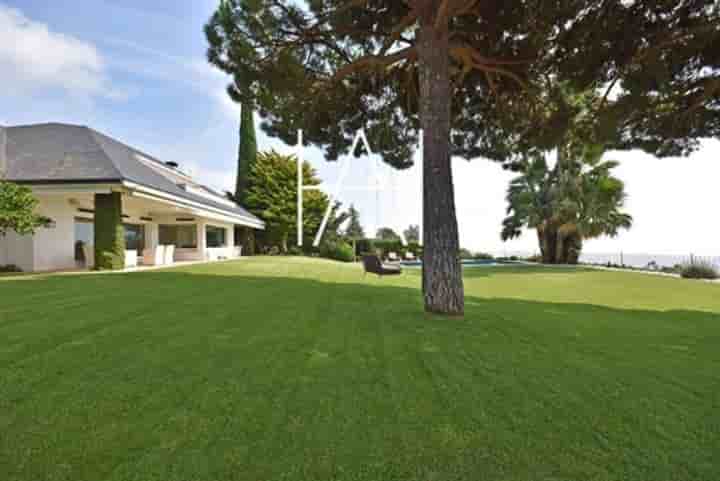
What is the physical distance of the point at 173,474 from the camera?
6.17 feet

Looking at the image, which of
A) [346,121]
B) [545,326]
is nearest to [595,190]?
[346,121]

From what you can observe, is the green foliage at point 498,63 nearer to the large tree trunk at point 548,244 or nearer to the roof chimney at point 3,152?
the roof chimney at point 3,152

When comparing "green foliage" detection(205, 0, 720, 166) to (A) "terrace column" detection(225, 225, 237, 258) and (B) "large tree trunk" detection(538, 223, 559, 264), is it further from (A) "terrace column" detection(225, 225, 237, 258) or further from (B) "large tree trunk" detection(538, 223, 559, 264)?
(A) "terrace column" detection(225, 225, 237, 258)

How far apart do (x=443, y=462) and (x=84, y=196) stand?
16.5 metres

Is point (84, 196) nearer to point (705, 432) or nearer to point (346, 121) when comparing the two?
point (346, 121)

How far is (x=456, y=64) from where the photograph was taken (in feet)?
27.8

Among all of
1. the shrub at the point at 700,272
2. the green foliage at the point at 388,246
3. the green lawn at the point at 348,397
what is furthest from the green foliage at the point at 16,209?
the shrub at the point at 700,272

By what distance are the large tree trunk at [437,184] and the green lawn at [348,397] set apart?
1.81 feet

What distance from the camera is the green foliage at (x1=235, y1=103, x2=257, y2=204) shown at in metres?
28.8

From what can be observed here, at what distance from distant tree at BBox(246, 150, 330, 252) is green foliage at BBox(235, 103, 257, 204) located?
0.65 metres

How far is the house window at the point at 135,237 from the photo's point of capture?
17719mm

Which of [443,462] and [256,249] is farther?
[256,249]

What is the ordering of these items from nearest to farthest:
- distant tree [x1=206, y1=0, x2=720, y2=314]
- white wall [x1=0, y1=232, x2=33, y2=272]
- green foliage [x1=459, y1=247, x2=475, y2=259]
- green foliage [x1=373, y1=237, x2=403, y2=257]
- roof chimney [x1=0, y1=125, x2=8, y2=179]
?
distant tree [x1=206, y1=0, x2=720, y2=314] → roof chimney [x1=0, y1=125, x2=8, y2=179] → white wall [x1=0, y1=232, x2=33, y2=272] → green foliage [x1=373, y1=237, x2=403, y2=257] → green foliage [x1=459, y1=247, x2=475, y2=259]

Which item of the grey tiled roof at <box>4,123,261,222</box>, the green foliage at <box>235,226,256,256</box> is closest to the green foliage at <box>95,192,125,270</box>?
the grey tiled roof at <box>4,123,261,222</box>
